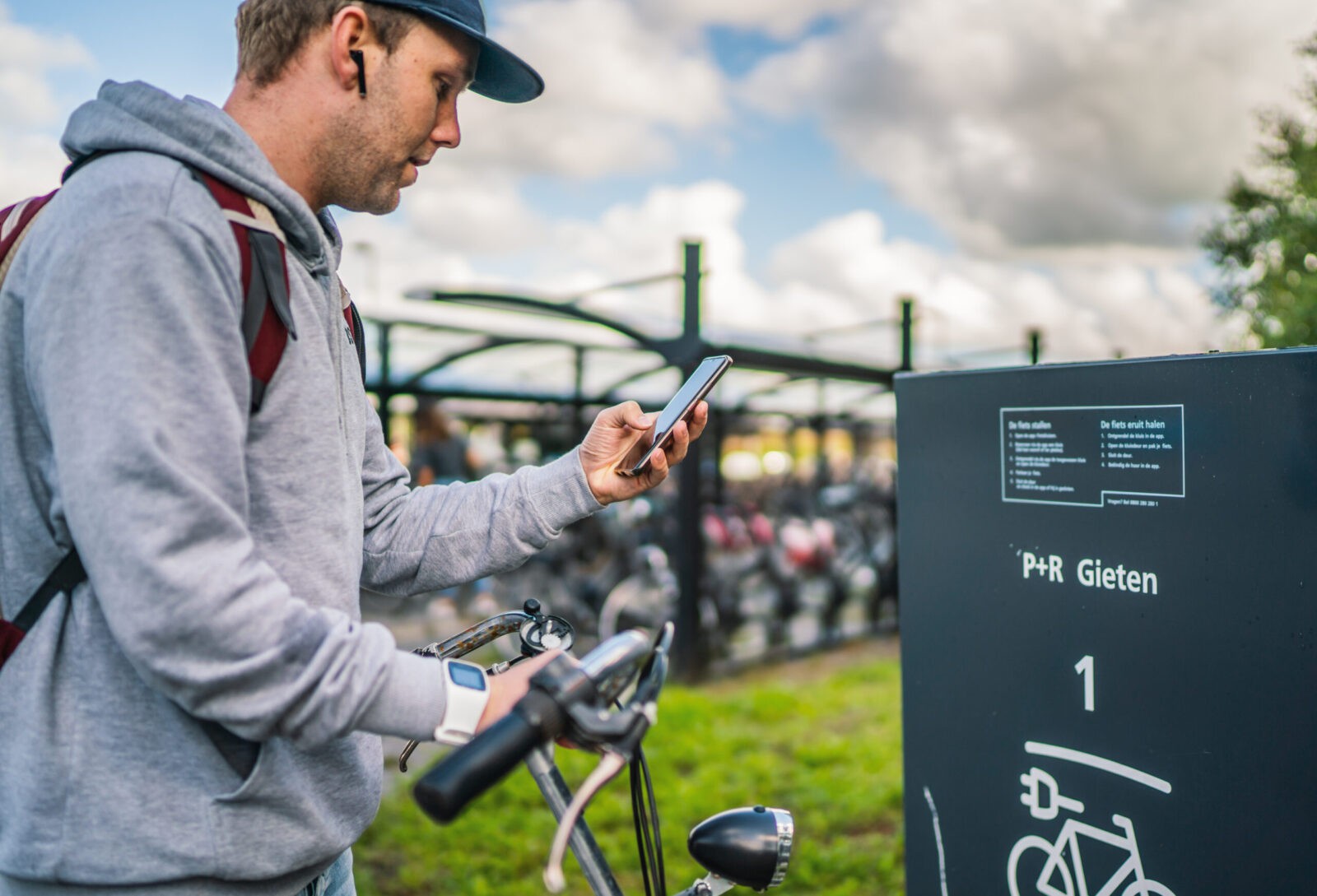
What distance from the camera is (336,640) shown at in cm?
110

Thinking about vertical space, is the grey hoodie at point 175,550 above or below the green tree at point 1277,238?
below

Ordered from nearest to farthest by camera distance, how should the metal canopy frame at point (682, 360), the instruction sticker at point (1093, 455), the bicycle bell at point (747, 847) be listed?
the bicycle bell at point (747, 847)
the instruction sticker at point (1093, 455)
the metal canopy frame at point (682, 360)

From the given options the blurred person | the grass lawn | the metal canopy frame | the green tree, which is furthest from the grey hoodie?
the green tree

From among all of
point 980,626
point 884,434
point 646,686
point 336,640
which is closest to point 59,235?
point 336,640

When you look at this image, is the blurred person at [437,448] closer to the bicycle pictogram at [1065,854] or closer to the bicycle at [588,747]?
the bicycle pictogram at [1065,854]

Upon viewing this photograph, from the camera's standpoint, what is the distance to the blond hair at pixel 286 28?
4.62 ft

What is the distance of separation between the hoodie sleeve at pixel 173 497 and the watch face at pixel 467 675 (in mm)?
31

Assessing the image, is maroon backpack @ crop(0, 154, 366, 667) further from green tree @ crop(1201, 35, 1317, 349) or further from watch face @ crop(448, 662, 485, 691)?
green tree @ crop(1201, 35, 1317, 349)

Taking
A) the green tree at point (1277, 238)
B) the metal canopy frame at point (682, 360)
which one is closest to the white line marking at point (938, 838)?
the metal canopy frame at point (682, 360)

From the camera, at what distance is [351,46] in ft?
4.63

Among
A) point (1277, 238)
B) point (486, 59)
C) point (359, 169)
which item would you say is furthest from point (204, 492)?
point (1277, 238)

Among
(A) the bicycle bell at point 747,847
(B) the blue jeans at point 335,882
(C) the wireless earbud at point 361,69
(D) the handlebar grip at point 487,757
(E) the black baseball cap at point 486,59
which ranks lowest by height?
(B) the blue jeans at point 335,882

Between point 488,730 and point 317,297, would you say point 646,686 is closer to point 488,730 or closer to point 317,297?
point 488,730

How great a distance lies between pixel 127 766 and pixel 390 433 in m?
6.62
